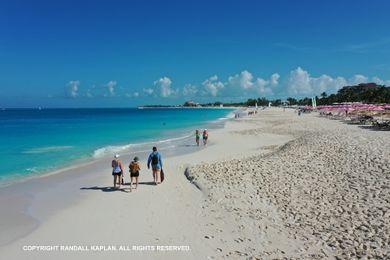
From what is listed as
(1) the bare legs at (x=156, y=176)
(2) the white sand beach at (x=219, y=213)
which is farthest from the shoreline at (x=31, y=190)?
(1) the bare legs at (x=156, y=176)

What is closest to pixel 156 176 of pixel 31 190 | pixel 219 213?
pixel 219 213

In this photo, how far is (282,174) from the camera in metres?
14.9

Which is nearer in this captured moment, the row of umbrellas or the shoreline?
the shoreline

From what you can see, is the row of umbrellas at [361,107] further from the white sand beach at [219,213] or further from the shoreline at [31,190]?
the white sand beach at [219,213]

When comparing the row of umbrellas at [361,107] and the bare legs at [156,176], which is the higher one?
the row of umbrellas at [361,107]

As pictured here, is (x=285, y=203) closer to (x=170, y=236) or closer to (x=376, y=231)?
(x=376, y=231)

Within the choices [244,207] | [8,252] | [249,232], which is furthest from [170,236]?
[8,252]

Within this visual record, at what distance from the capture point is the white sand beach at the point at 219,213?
8.32 m

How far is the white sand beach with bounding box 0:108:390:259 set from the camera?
8320 millimetres

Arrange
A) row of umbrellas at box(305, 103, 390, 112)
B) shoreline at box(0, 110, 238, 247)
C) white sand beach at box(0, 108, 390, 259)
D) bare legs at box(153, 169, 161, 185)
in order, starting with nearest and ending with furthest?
white sand beach at box(0, 108, 390, 259) → shoreline at box(0, 110, 238, 247) → bare legs at box(153, 169, 161, 185) → row of umbrellas at box(305, 103, 390, 112)

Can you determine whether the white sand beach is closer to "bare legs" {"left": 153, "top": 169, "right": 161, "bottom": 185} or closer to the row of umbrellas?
"bare legs" {"left": 153, "top": 169, "right": 161, "bottom": 185}

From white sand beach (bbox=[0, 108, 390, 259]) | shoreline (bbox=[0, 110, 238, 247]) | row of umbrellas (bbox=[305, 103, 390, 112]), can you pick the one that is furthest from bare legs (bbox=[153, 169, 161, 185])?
row of umbrellas (bbox=[305, 103, 390, 112])

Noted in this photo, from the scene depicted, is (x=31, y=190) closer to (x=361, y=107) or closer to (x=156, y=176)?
(x=156, y=176)

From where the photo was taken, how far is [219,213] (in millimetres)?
10875
